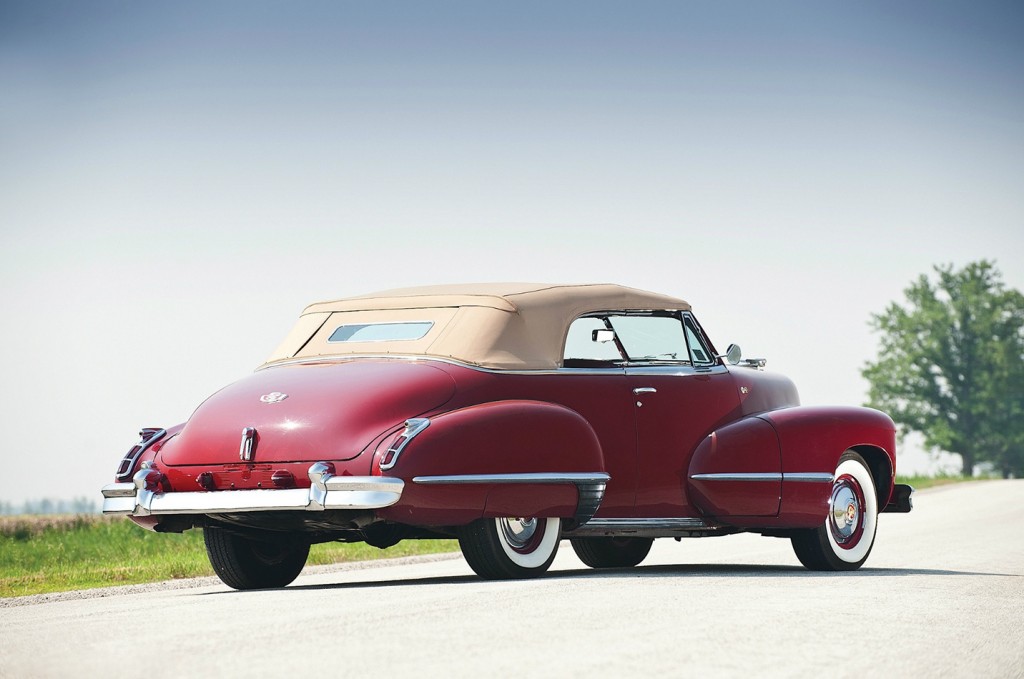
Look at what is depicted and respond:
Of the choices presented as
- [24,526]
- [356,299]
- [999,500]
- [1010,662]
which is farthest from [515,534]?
[999,500]

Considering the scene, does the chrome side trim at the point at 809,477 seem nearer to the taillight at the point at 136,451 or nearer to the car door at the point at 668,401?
the car door at the point at 668,401

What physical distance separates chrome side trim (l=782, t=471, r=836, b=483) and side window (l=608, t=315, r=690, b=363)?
3.67ft

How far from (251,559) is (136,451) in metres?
1.06

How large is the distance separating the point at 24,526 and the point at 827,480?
473 inches

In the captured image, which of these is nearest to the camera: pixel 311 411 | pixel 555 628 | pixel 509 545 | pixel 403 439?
pixel 555 628

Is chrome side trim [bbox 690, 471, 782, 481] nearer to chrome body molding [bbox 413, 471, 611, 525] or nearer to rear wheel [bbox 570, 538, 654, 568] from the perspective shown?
chrome body molding [bbox 413, 471, 611, 525]

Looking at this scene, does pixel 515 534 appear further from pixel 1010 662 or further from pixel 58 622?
pixel 1010 662

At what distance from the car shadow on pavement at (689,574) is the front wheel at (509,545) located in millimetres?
123

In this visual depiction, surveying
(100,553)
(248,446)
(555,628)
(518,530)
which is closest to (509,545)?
(518,530)

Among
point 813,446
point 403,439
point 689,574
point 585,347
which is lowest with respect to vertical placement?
point 689,574

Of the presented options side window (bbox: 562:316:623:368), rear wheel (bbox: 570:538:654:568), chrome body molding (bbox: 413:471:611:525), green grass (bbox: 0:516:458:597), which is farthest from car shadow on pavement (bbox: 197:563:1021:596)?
green grass (bbox: 0:516:458:597)

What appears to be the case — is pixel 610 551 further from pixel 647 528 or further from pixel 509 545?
pixel 509 545

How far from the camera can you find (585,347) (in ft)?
35.4

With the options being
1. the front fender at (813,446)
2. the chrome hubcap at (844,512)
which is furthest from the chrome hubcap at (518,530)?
the chrome hubcap at (844,512)
